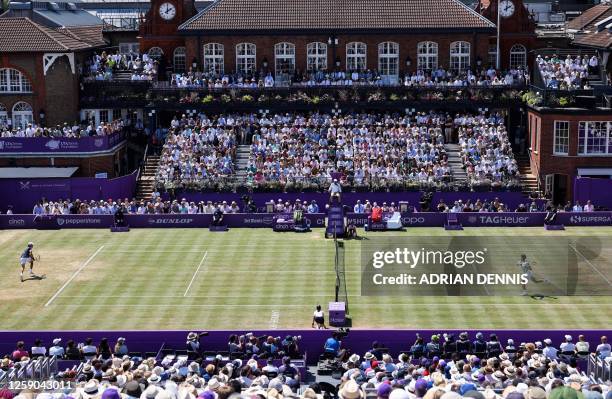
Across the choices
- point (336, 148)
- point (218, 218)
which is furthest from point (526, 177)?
point (218, 218)

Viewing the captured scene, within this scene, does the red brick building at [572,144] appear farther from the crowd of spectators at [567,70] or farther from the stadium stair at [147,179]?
the stadium stair at [147,179]

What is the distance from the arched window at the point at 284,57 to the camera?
73000 millimetres

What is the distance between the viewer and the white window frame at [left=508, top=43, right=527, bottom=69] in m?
74.6

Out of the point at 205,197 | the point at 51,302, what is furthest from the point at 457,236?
the point at 51,302

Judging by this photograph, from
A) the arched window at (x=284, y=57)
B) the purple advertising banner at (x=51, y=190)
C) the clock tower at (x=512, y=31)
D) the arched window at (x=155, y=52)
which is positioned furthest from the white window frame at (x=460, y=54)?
the purple advertising banner at (x=51, y=190)

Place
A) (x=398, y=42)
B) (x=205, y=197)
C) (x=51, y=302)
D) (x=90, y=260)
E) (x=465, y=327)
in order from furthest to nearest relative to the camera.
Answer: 1. (x=398, y=42)
2. (x=205, y=197)
3. (x=90, y=260)
4. (x=51, y=302)
5. (x=465, y=327)

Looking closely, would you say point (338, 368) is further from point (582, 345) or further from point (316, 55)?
point (316, 55)

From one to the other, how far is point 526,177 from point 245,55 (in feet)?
63.1

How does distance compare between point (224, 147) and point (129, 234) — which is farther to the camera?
point (224, 147)

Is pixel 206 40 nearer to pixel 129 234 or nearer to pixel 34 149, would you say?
pixel 34 149

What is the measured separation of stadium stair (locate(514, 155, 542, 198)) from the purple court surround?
91.5ft

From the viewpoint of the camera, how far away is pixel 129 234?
56500 millimetres

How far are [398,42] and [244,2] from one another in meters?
10.0

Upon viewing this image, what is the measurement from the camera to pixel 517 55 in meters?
74.8
